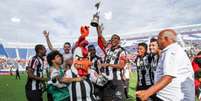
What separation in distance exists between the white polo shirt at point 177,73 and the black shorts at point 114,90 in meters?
2.96

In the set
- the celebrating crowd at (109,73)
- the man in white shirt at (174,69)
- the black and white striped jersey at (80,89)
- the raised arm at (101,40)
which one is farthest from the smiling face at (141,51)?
the man in white shirt at (174,69)

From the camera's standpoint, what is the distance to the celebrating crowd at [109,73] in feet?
15.6

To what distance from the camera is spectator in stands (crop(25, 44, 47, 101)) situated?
25.9 ft

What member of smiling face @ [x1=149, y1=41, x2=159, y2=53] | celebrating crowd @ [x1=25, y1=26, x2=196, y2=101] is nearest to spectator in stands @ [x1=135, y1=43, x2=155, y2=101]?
celebrating crowd @ [x1=25, y1=26, x2=196, y2=101]

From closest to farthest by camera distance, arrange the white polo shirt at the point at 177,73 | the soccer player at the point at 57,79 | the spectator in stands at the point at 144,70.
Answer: the white polo shirt at the point at 177,73 < the soccer player at the point at 57,79 < the spectator in stands at the point at 144,70

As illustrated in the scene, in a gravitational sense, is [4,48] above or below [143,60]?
above

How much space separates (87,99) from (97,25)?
2.14m

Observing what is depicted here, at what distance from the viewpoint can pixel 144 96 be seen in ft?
14.1

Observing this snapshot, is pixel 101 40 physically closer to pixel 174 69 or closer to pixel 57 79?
pixel 57 79

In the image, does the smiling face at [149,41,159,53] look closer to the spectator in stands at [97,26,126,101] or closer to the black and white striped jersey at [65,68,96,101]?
the spectator in stands at [97,26,126,101]

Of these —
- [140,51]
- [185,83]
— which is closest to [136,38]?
[140,51]

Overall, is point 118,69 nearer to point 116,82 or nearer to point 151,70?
point 116,82

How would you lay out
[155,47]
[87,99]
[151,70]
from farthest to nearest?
[151,70]
[155,47]
[87,99]

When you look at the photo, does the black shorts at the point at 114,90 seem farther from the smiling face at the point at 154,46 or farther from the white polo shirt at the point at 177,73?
the white polo shirt at the point at 177,73
